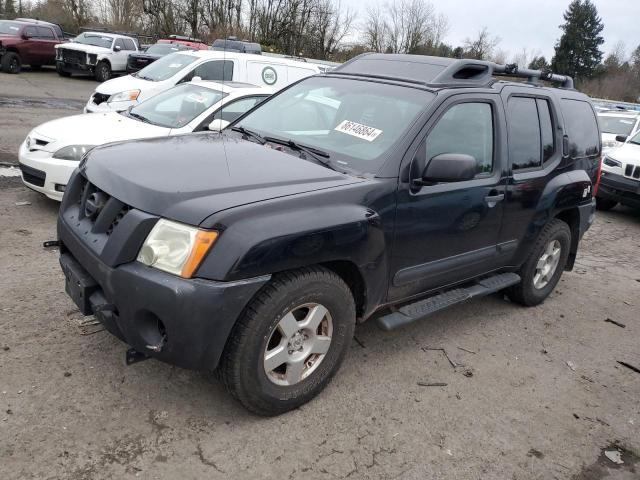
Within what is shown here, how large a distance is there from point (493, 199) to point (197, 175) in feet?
7.02

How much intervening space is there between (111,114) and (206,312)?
16.2ft

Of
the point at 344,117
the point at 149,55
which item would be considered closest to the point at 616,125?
the point at 344,117

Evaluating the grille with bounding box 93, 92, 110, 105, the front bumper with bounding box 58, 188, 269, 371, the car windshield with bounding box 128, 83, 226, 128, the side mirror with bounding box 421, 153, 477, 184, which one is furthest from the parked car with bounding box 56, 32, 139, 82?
the front bumper with bounding box 58, 188, 269, 371

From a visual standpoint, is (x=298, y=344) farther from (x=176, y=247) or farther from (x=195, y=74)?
(x=195, y=74)

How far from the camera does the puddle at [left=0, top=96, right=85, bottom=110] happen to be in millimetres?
12727

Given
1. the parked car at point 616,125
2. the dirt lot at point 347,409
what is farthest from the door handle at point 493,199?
the parked car at point 616,125

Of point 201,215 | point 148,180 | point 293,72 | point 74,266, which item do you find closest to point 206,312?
point 201,215

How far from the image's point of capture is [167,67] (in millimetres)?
10562

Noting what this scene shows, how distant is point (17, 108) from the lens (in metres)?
12.1

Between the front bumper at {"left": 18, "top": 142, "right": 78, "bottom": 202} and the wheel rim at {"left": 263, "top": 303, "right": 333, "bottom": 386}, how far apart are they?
11.7 feet

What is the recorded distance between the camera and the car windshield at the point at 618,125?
37.6 feet

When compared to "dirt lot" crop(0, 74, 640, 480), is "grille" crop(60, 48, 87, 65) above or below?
above

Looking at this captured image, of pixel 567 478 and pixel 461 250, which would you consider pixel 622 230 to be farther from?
pixel 567 478

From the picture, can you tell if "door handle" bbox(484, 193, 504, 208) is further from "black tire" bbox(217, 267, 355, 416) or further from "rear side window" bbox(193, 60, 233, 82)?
"rear side window" bbox(193, 60, 233, 82)
